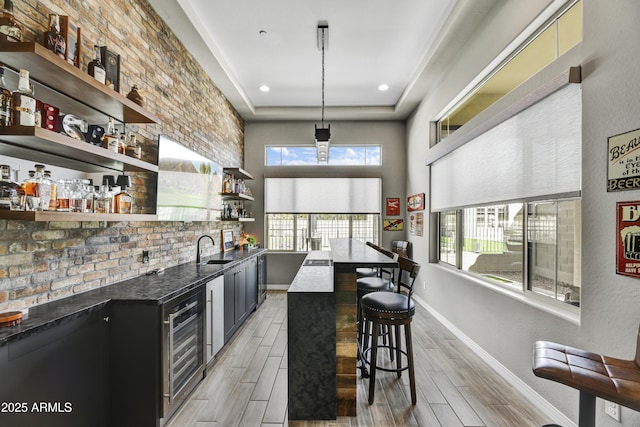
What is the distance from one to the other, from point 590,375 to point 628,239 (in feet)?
2.67

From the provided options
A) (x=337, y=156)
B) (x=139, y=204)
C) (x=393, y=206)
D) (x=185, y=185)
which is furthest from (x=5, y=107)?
(x=393, y=206)

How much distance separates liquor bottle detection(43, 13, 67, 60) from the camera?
5.33 ft

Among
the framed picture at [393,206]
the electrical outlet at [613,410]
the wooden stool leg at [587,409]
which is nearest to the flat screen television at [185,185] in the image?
the wooden stool leg at [587,409]

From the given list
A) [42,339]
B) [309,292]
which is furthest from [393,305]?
[42,339]

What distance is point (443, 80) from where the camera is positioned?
4.11 meters

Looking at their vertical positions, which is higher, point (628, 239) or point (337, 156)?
point (337, 156)

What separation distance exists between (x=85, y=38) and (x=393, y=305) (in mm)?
2986

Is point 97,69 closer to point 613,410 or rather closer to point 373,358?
point 373,358

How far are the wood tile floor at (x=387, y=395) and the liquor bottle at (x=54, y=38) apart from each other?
2.54 meters

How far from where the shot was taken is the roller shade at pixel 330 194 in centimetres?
604

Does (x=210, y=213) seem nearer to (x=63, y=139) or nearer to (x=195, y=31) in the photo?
(x=195, y=31)

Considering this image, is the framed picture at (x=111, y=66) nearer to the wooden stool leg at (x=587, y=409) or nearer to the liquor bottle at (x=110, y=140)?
the liquor bottle at (x=110, y=140)

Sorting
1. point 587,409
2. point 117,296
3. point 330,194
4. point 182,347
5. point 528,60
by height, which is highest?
point 528,60

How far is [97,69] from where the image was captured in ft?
6.32
